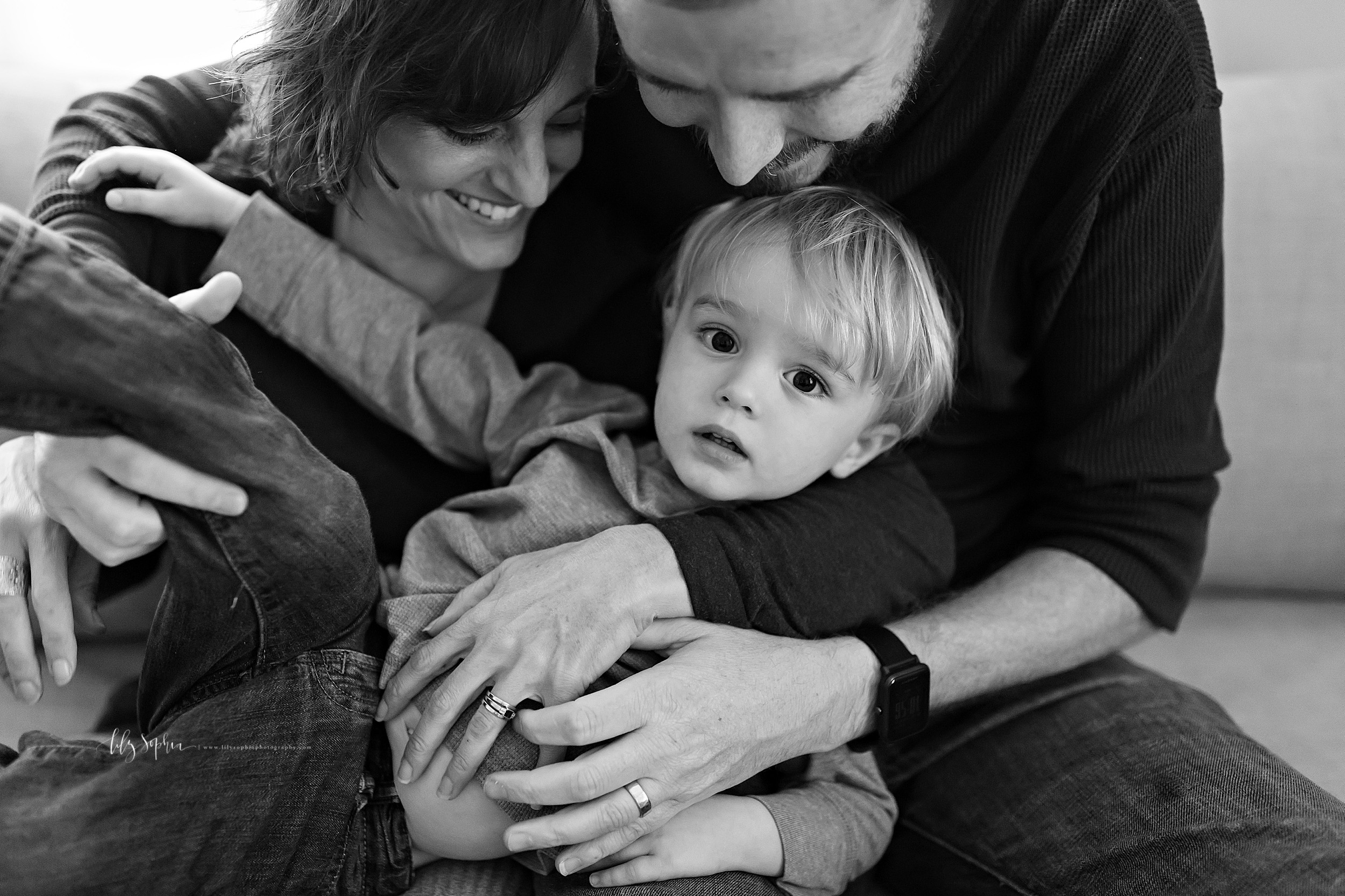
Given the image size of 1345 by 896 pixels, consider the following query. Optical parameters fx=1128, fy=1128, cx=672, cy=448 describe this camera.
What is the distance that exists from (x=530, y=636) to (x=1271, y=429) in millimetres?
1221

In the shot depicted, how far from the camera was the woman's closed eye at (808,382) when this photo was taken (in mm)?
1234

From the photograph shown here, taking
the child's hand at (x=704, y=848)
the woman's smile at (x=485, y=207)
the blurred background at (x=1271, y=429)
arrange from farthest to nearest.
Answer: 1. the blurred background at (x=1271, y=429)
2. the woman's smile at (x=485, y=207)
3. the child's hand at (x=704, y=848)

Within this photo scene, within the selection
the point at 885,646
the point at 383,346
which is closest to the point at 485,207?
the point at 383,346

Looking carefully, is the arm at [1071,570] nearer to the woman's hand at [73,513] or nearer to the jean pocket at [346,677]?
the jean pocket at [346,677]

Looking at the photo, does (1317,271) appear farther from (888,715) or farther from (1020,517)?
(888,715)

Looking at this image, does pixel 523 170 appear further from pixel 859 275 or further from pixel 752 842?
pixel 752 842

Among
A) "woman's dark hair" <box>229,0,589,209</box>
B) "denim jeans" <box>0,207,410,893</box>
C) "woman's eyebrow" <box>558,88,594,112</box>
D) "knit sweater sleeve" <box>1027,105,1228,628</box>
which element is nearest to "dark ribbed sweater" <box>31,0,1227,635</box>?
"knit sweater sleeve" <box>1027,105,1228,628</box>

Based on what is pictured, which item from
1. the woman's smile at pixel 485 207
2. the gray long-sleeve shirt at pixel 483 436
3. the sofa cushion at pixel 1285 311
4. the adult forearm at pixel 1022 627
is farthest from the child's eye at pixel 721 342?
the sofa cushion at pixel 1285 311

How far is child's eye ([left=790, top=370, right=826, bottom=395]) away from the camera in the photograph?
1235mm

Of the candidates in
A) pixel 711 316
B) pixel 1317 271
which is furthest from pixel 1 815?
pixel 1317 271

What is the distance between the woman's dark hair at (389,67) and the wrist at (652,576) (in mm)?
458

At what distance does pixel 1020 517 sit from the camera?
156 cm

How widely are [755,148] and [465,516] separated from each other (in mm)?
524

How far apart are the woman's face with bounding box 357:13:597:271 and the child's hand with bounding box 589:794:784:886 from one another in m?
0.69
